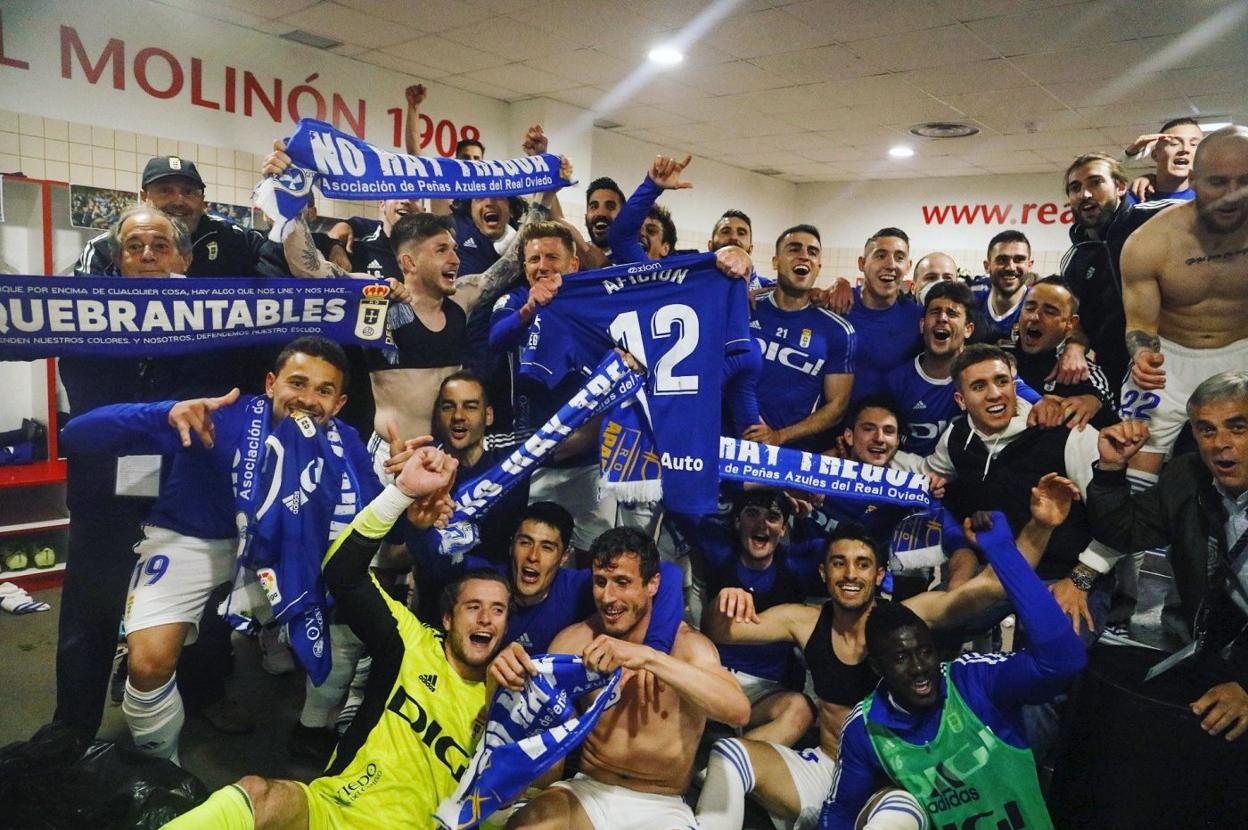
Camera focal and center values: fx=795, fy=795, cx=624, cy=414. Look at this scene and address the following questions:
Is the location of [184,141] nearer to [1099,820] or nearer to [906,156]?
[1099,820]

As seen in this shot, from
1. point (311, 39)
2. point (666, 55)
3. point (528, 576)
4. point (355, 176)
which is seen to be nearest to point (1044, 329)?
point (528, 576)

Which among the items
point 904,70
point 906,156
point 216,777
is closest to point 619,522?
point 216,777

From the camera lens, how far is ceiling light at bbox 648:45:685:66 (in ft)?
20.3

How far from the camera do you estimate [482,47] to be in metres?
6.22

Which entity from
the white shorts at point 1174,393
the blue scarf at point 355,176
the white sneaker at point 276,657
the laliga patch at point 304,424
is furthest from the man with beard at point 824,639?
the white sneaker at point 276,657

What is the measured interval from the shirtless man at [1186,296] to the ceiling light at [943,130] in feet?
20.3

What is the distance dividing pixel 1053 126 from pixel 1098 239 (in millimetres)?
5400

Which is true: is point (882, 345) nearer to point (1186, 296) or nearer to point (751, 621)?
point (1186, 296)

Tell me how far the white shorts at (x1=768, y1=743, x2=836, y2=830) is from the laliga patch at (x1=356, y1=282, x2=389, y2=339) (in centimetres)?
205

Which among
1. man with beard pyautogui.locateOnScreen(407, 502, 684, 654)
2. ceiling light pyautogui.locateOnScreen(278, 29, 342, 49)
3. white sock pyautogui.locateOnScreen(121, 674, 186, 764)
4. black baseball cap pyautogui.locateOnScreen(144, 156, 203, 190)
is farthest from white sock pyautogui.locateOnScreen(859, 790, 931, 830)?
ceiling light pyautogui.locateOnScreen(278, 29, 342, 49)

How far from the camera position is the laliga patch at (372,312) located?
9.39ft

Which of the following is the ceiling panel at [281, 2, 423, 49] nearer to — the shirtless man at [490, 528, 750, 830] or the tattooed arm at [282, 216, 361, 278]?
the tattooed arm at [282, 216, 361, 278]

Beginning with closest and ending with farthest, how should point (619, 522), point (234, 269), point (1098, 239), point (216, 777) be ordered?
point (216, 777) → point (234, 269) → point (619, 522) → point (1098, 239)

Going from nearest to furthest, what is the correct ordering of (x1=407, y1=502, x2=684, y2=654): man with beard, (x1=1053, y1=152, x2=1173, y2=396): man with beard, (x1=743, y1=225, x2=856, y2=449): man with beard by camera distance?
(x1=407, y1=502, x2=684, y2=654): man with beard < (x1=1053, y1=152, x2=1173, y2=396): man with beard < (x1=743, y1=225, x2=856, y2=449): man with beard
